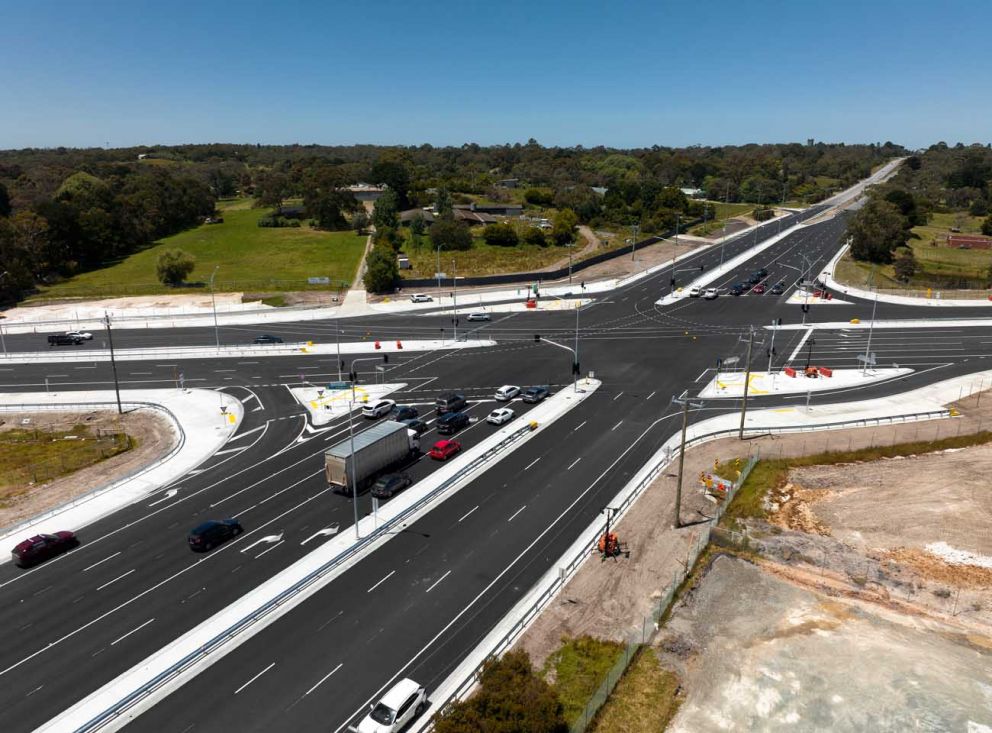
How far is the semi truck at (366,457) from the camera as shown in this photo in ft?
139

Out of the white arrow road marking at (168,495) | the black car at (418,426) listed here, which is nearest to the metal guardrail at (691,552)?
the black car at (418,426)

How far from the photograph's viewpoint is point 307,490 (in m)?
44.2

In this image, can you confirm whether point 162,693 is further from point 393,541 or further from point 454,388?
point 454,388

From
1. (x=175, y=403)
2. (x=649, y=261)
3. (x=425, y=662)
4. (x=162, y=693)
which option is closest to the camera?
(x=162, y=693)

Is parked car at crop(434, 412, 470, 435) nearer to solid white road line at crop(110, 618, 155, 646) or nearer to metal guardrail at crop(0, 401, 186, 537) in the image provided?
metal guardrail at crop(0, 401, 186, 537)

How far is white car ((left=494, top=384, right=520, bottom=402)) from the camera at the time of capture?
60.6m

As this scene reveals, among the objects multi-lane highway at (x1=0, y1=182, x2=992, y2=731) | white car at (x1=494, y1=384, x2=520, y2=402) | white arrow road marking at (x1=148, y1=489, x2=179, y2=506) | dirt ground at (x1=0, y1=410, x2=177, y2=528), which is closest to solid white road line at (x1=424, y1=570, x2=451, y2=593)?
multi-lane highway at (x1=0, y1=182, x2=992, y2=731)

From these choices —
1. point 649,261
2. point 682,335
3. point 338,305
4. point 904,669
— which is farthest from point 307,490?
point 649,261

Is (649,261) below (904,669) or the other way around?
the other way around

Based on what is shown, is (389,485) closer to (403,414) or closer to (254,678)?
(403,414)

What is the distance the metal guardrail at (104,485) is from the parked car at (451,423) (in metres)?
22.5

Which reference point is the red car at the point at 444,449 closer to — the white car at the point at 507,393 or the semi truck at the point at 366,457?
the semi truck at the point at 366,457

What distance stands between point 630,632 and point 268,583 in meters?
19.7

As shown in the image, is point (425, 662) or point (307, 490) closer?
point (425, 662)
